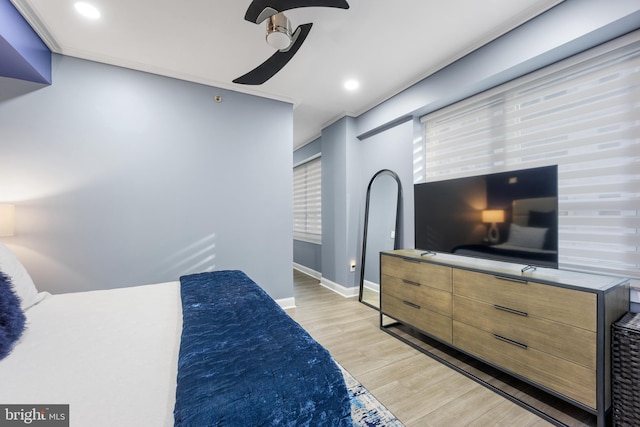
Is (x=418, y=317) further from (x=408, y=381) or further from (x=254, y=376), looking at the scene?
(x=254, y=376)

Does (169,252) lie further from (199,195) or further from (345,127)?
(345,127)

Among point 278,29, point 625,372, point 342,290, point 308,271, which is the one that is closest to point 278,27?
point 278,29

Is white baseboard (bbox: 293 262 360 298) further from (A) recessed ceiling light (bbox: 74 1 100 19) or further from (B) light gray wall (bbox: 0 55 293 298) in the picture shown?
(A) recessed ceiling light (bbox: 74 1 100 19)

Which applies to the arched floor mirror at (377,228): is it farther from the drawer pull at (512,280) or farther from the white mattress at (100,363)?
the white mattress at (100,363)

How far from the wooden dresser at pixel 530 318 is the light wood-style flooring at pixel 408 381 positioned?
0.24 meters

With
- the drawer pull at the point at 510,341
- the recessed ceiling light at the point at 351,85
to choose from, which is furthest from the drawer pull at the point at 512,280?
the recessed ceiling light at the point at 351,85

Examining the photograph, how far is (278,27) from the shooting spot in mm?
1689

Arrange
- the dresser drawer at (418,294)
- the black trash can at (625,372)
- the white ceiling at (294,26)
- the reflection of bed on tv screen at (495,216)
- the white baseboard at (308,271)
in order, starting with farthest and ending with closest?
the white baseboard at (308,271) < the dresser drawer at (418,294) < the white ceiling at (294,26) < the reflection of bed on tv screen at (495,216) < the black trash can at (625,372)

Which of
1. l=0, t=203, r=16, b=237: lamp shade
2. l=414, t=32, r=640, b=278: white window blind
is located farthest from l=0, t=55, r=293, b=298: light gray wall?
l=414, t=32, r=640, b=278: white window blind

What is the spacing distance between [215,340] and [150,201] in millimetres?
2220

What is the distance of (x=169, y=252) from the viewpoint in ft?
9.12

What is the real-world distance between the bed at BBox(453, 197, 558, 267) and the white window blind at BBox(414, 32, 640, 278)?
435 millimetres

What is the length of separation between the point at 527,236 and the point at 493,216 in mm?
276

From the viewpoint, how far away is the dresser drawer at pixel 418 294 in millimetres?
2223
